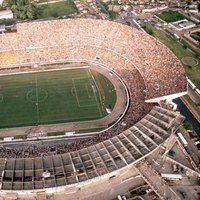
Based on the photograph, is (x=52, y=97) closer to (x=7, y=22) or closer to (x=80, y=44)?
(x=80, y=44)

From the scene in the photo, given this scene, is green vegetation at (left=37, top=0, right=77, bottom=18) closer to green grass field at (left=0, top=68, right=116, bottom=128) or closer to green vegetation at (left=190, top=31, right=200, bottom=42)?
green grass field at (left=0, top=68, right=116, bottom=128)

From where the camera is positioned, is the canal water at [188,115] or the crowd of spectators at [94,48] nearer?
the canal water at [188,115]

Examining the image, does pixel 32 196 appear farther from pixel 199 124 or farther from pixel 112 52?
pixel 112 52

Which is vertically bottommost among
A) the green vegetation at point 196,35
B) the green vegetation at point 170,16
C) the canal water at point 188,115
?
the canal water at point 188,115

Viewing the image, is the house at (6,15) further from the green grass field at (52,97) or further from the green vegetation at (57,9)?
the green grass field at (52,97)

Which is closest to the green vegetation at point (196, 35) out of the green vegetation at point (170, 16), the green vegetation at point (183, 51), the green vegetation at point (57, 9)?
the green vegetation at point (183, 51)

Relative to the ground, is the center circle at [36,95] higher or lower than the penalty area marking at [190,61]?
lower
